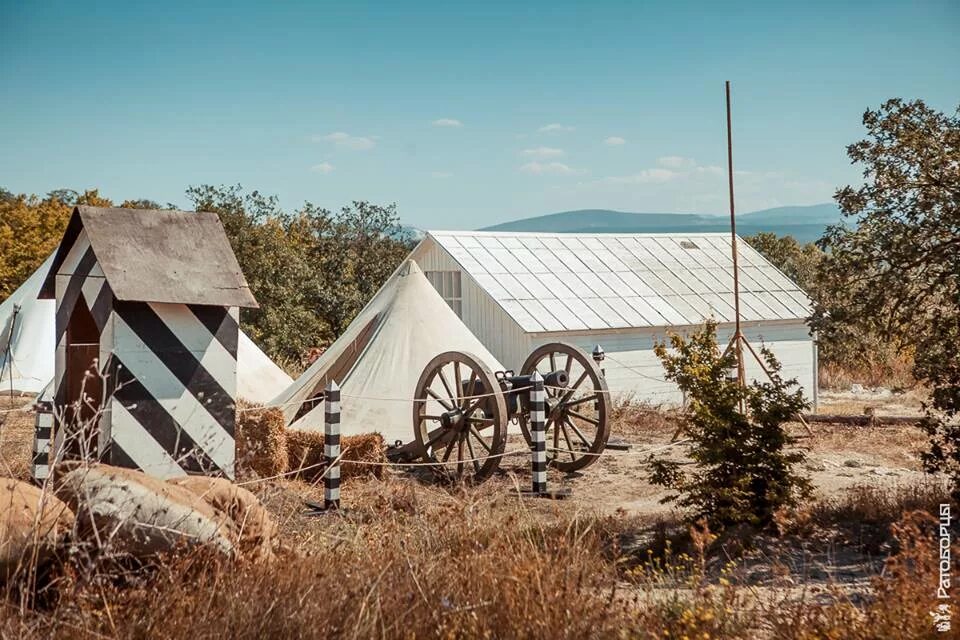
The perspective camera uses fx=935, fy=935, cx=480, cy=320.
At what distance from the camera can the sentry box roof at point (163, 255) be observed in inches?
212

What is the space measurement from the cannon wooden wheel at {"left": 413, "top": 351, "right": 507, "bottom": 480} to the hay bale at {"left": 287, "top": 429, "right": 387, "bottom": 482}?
69 cm

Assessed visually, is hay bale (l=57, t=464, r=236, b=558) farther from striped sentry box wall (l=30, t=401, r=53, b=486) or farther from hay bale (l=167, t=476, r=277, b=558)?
striped sentry box wall (l=30, t=401, r=53, b=486)

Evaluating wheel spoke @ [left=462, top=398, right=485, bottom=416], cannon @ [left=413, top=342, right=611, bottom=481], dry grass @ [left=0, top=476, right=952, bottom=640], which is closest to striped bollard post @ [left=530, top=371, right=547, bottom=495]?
cannon @ [left=413, top=342, right=611, bottom=481]

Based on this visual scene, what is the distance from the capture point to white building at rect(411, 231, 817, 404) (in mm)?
19500

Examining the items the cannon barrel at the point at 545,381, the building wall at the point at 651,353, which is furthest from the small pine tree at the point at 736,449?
the building wall at the point at 651,353

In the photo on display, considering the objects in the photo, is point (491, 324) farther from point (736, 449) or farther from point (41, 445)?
point (41, 445)

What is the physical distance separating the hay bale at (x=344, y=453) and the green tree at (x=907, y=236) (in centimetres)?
490

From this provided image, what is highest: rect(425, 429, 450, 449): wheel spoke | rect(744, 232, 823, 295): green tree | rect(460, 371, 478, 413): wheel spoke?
rect(744, 232, 823, 295): green tree

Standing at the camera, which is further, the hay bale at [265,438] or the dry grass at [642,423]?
the dry grass at [642,423]

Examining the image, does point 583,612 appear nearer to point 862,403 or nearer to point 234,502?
point 234,502

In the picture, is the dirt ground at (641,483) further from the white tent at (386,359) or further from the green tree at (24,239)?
the green tree at (24,239)

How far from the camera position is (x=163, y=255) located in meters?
5.53

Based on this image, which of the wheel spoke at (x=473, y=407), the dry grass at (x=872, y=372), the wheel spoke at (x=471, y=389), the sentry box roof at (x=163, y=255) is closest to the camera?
the sentry box roof at (x=163, y=255)

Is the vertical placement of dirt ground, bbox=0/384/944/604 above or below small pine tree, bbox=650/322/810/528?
below
